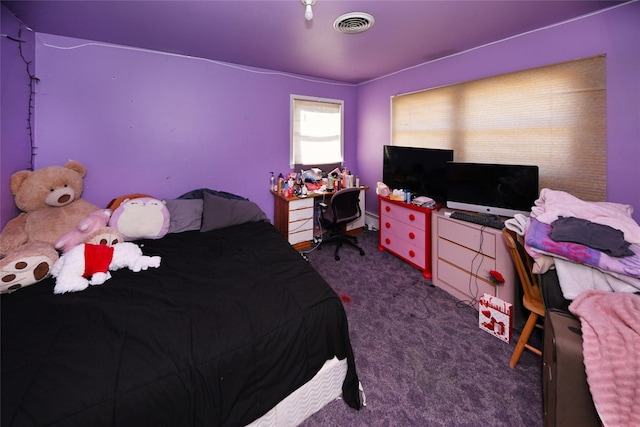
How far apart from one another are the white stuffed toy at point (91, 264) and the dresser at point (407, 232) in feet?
8.37

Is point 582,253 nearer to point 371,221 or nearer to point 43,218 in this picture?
point 371,221

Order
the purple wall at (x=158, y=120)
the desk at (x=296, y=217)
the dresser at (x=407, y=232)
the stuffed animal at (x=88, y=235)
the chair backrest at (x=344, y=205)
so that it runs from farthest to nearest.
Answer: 1. the desk at (x=296, y=217)
2. the chair backrest at (x=344, y=205)
3. the dresser at (x=407, y=232)
4. the purple wall at (x=158, y=120)
5. the stuffed animal at (x=88, y=235)

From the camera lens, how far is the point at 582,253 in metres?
1.45

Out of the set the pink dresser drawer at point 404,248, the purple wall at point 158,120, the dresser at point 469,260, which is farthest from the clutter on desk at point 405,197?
the purple wall at point 158,120

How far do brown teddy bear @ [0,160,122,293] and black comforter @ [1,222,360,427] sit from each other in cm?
18

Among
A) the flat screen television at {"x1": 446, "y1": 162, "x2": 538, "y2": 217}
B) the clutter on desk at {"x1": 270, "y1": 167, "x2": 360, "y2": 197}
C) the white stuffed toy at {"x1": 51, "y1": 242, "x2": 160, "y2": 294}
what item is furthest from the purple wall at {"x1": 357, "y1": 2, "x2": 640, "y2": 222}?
the white stuffed toy at {"x1": 51, "y1": 242, "x2": 160, "y2": 294}

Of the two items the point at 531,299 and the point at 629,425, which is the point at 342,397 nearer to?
the point at 629,425

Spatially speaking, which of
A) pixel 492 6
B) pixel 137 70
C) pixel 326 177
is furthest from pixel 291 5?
pixel 326 177

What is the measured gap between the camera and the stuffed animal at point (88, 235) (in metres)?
2.01

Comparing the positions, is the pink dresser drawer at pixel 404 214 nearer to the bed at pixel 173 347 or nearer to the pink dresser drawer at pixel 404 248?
the pink dresser drawer at pixel 404 248

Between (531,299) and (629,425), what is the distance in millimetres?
847

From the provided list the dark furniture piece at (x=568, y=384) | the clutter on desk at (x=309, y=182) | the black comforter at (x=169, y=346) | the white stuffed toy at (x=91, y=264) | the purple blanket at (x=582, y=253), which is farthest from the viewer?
the clutter on desk at (x=309, y=182)

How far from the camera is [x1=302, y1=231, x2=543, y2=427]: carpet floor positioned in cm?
149

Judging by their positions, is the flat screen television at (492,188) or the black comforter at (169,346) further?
the flat screen television at (492,188)
